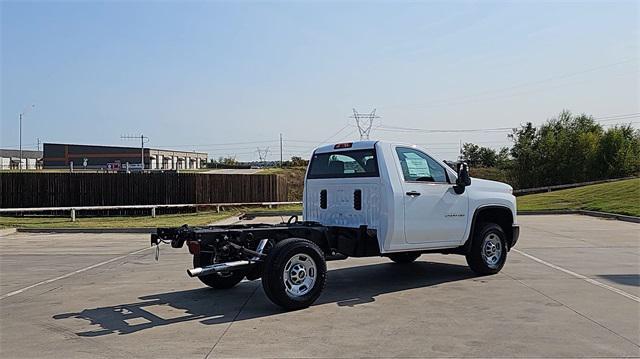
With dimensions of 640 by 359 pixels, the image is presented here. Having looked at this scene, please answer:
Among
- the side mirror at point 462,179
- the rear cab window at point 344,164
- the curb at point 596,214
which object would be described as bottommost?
the curb at point 596,214

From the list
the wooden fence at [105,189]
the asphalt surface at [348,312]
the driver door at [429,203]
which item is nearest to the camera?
the asphalt surface at [348,312]

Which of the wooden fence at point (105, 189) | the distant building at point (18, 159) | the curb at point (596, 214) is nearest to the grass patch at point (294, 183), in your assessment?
the wooden fence at point (105, 189)

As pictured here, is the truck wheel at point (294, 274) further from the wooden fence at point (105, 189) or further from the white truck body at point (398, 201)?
the wooden fence at point (105, 189)

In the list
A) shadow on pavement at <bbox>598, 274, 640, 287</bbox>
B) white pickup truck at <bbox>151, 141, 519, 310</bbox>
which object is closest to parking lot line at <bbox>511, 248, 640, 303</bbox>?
shadow on pavement at <bbox>598, 274, 640, 287</bbox>

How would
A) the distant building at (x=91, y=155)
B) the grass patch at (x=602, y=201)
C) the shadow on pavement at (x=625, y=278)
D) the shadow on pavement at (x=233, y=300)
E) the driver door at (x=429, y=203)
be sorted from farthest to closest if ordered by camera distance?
1. the distant building at (x=91, y=155)
2. the grass patch at (x=602, y=201)
3. the shadow on pavement at (x=625, y=278)
4. the driver door at (x=429, y=203)
5. the shadow on pavement at (x=233, y=300)

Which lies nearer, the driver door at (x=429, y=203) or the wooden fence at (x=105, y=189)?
the driver door at (x=429, y=203)

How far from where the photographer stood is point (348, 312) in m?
8.03

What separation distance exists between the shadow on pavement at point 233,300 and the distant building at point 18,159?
64.9 m

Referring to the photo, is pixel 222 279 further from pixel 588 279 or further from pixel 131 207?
pixel 131 207

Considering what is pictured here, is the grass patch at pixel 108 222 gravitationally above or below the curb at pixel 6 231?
above

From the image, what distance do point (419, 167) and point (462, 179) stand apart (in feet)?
2.58

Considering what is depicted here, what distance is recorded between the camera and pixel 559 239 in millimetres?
17297

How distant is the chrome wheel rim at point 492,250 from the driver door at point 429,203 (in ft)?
2.34

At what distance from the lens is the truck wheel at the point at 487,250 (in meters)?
10.5
